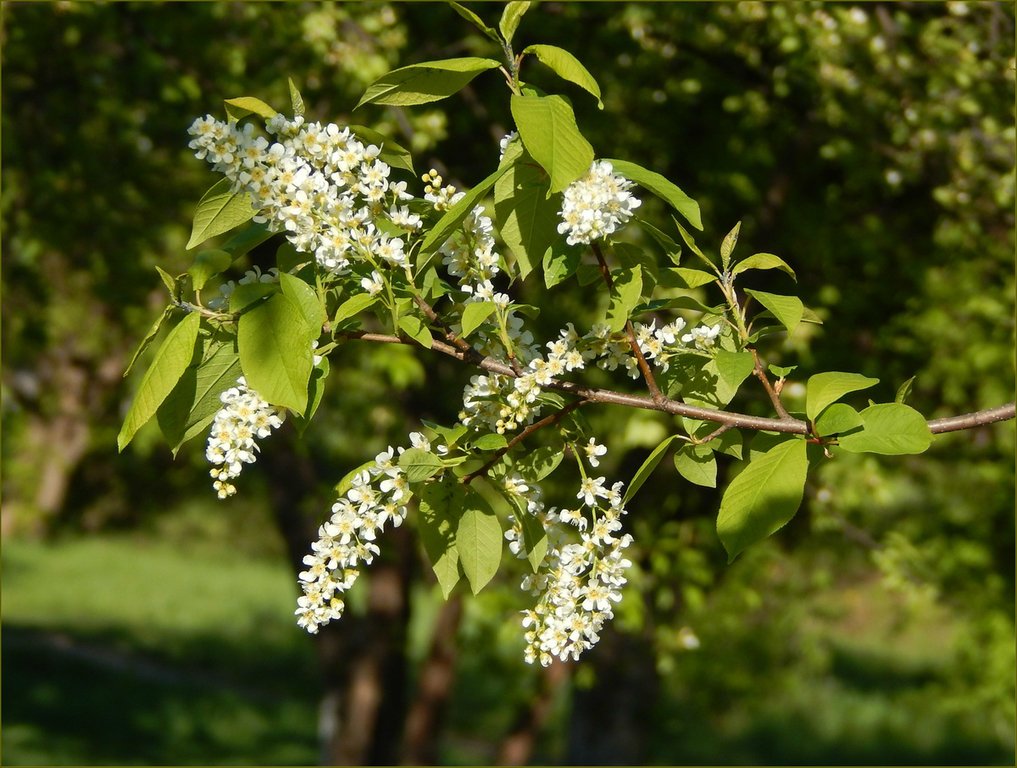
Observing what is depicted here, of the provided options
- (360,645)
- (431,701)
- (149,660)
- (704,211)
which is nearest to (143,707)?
(149,660)

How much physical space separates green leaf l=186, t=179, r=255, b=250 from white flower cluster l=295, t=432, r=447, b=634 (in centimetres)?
41

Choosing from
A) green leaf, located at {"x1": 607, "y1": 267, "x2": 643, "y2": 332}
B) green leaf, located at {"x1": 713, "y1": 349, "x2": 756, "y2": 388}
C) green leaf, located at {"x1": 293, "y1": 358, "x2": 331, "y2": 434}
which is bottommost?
green leaf, located at {"x1": 713, "y1": 349, "x2": 756, "y2": 388}

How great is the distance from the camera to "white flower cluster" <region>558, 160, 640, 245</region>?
153 cm

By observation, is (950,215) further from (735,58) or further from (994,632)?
(994,632)

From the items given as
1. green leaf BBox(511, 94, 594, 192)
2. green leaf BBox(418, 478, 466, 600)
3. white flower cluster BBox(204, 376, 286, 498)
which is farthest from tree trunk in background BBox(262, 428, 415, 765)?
green leaf BBox(511, 94, 594, 192)

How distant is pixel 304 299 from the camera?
1.56m

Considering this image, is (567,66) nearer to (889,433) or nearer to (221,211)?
(221,211)

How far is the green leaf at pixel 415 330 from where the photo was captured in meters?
1.58

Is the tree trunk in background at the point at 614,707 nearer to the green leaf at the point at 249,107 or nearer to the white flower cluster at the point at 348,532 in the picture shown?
the white flower cluster at the point at 348,532

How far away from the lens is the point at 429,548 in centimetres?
172

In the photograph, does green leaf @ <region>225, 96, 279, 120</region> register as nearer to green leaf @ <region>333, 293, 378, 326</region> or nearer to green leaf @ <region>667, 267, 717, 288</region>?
green leaf @ <region>333, 293, 378, 326</region>

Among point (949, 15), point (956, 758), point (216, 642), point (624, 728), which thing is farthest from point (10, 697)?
point (949, 15)

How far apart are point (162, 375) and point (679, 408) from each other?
73cm

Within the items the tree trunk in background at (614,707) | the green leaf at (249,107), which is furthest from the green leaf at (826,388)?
the tree trunk in background at (614,707)
